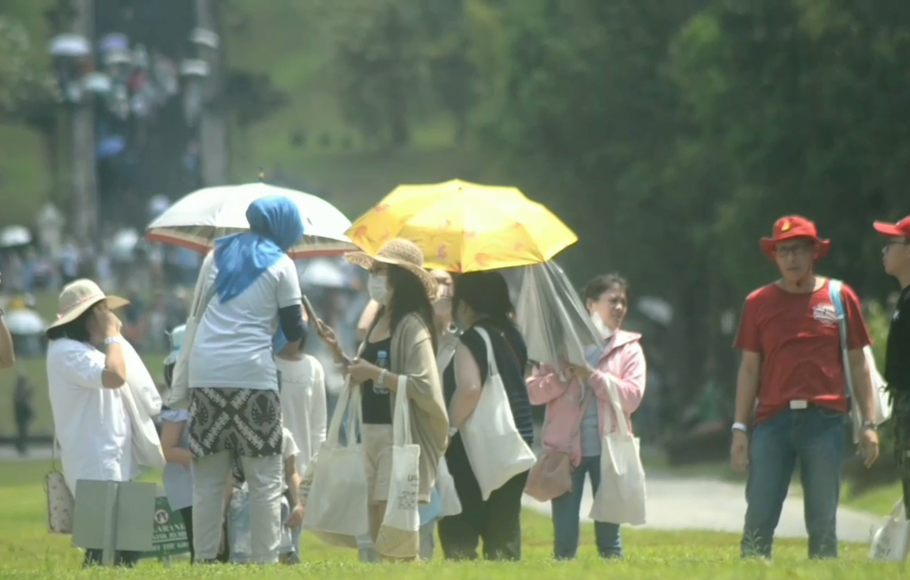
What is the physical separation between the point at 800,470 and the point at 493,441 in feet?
5.20

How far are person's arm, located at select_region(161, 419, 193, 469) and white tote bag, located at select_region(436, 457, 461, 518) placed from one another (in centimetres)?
204

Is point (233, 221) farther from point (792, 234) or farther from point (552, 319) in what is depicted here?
point (792, 234)

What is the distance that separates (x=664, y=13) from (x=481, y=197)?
3355 centimetres

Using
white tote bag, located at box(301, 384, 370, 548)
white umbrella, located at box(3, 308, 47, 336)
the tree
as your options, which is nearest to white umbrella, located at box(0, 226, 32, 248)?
the tree

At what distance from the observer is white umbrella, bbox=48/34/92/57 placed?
3255 inches

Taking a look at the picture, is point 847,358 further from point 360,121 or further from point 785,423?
point 360,121

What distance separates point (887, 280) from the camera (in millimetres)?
32406

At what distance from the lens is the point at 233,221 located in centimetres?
1259

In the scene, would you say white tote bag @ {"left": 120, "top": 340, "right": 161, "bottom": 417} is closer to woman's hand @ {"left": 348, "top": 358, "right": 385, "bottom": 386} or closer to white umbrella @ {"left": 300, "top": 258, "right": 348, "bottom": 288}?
woman's hand @ {"left": 348, "top": 358, "right": 385, "bottom": 386}

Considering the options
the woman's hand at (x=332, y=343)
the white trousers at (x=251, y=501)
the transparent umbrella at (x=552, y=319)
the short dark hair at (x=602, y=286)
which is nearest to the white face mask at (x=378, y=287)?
the woman's hand at (x=332, y=343)

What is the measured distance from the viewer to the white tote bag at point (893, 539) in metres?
9.67

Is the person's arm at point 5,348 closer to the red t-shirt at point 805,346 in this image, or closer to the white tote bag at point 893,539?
the red t-shirt at point 805,346

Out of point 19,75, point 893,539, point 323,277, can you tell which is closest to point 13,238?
point 19,75

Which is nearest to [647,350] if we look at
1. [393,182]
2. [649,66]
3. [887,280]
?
[649,66]
